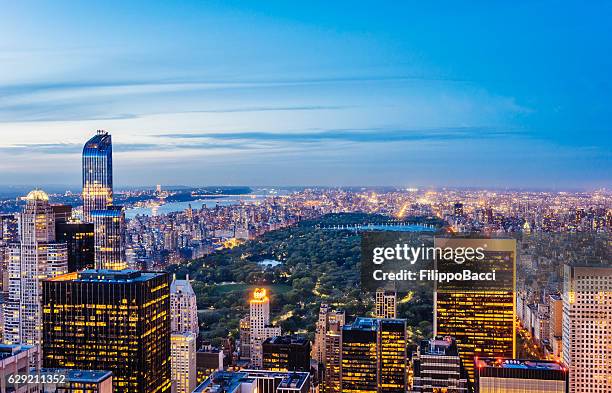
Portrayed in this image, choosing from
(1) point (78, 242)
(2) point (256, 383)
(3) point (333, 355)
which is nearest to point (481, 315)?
(3) point (333, 355)


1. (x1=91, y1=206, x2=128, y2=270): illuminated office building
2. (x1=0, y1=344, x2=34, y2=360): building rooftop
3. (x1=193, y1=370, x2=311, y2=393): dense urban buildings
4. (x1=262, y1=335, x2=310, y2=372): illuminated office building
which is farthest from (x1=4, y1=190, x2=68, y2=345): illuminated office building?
(x1=0, y1=344, x2=34, y2=360): building rooftop

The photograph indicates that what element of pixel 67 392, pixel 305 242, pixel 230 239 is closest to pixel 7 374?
pixel 67 392

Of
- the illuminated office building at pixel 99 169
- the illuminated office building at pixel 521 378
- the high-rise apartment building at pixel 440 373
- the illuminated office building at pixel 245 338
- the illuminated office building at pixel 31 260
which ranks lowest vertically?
the illuminated office building at pixel 245 338

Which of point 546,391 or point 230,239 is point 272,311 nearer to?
point 230,239

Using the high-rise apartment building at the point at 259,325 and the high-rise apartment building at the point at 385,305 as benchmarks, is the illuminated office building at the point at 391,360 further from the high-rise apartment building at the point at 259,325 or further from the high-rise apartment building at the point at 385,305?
the high-rise apartment building at the point at 259,325

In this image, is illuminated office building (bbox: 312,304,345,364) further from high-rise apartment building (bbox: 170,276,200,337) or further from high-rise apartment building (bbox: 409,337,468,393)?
high-rise apartment building (bbox: 409,337,468,393)

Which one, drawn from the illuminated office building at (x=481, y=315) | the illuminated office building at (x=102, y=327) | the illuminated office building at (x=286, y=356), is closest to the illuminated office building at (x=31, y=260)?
the illuminated office building at (x=102, y=327)

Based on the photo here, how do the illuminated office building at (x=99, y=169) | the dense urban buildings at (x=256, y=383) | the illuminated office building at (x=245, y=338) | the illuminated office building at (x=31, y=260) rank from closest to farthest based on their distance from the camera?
the dense urban buildings at (x=256, y=383)
the illuminated office building at (x=31, y=260)
the illuminated office building at (x=245, y=338)
the illuminated office building at (x=99, y=169)
